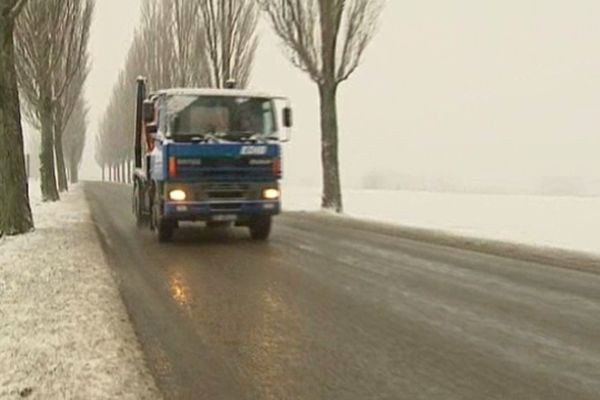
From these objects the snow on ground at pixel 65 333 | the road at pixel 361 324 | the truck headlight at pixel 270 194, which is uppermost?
the truck headlight at pixel 270 194

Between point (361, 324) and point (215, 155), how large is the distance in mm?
6546

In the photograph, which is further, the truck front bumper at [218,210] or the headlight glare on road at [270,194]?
the headlight glare on road at [270,194]

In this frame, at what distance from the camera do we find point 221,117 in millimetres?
12594

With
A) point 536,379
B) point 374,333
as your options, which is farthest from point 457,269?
point 536,379

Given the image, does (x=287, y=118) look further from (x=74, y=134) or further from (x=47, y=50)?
(x=74, y=134)

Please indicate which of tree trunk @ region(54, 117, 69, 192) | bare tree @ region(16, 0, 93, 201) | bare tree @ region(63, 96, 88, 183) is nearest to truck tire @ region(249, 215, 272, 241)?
bare tree @ region(16, 0, 93, 201)

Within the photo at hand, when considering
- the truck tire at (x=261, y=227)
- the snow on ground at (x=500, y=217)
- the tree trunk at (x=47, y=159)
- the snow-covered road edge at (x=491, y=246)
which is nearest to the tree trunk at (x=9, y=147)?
the truck tire at (x=261, y=227)

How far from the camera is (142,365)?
5.00 meters

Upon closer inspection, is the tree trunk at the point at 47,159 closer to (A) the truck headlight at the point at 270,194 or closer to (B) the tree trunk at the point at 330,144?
(B) the tree trunk at the point at 330,144

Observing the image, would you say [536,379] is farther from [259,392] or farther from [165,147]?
[165,147]

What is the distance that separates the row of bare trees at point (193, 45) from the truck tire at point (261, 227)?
1603 centimetres

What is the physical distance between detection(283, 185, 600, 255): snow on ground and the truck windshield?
16.9 ft

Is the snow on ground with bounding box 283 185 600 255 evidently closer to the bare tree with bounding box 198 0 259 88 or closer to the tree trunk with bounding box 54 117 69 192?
the bare tree with bounding box 198 0 259 88

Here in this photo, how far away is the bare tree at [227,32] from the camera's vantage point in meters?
30.3
